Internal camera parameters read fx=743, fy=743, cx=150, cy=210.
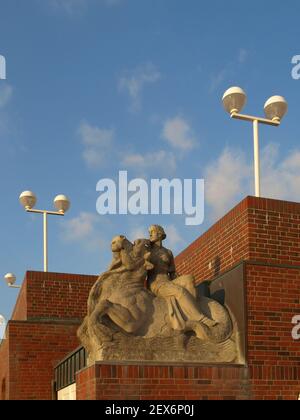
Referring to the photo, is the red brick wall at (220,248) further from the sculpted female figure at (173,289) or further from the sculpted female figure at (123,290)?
the sculpted female figure at (123,290)

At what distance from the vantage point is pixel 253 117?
1323cm

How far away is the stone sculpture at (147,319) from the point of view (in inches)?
451

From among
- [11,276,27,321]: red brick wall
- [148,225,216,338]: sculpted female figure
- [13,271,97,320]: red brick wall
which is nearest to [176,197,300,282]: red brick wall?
[148,225,216,338]: sculpted female figure

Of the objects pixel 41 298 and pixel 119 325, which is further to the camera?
pixel 41 298

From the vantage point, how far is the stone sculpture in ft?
37.6

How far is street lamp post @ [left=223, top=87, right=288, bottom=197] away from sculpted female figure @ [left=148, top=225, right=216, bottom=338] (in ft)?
6.31

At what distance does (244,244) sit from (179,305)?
1.46m

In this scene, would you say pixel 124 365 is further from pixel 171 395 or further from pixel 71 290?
pixel 71 290

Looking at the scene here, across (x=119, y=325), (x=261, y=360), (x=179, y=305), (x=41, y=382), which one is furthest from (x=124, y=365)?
(x=41, y=382)

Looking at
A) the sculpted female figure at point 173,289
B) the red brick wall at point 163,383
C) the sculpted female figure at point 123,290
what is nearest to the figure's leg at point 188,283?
the sculpted female figure at point 173,289

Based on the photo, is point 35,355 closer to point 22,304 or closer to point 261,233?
point 22,304
